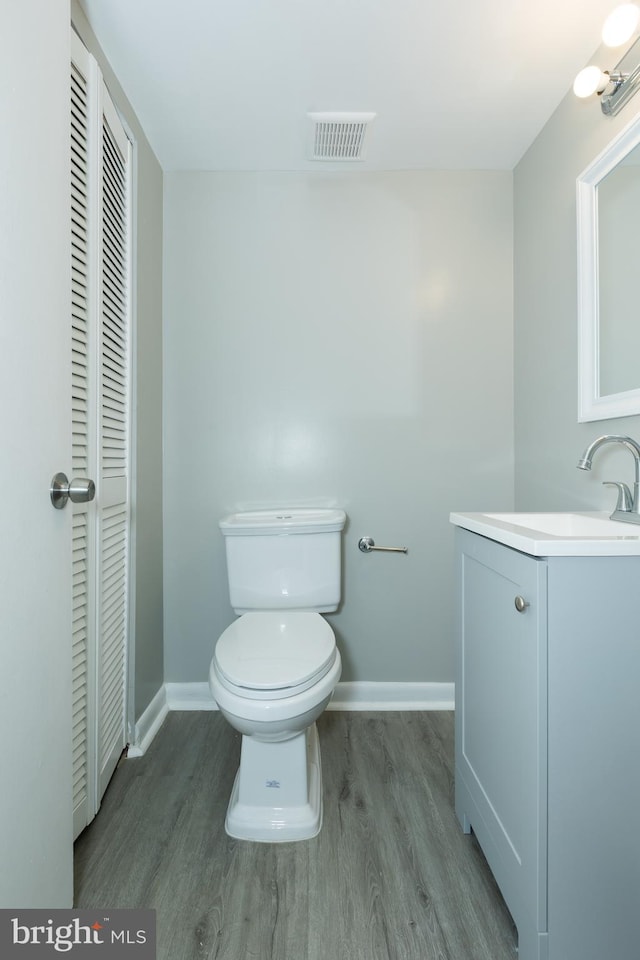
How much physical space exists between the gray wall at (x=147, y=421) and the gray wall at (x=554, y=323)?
1423 millimetres

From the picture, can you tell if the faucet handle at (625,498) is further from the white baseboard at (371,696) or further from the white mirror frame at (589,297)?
the white baseboard at (371,696)

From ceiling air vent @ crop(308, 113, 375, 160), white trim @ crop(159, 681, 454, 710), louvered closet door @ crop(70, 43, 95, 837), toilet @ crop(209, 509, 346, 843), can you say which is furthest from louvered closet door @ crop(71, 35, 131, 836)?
ceiling air vent @ crop(308, 113, 375, 160)

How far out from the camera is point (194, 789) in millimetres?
1619

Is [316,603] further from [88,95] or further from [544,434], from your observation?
[88,95]

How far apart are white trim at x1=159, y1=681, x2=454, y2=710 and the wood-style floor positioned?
0.33 m

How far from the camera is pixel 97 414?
1.45 m

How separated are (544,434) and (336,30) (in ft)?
4.54

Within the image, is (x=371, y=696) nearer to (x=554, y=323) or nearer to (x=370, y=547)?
(x=370, y=547)

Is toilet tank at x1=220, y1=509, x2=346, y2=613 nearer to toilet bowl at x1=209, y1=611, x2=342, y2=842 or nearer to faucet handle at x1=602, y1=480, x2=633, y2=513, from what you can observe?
toilet bowl at x1=209, y1=611, x2=342, y2=842

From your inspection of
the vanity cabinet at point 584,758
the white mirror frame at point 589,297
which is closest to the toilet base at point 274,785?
the vanity cabinet at point 584,758

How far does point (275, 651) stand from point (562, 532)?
0.86m

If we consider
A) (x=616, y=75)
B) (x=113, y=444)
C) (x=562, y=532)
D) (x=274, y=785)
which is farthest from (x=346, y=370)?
(x=274, y=785)

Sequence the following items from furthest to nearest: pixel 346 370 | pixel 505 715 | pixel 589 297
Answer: pixel 346 370 < pixel 589 297 < pixel 505 715

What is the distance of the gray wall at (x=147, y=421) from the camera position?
5.93 ft
